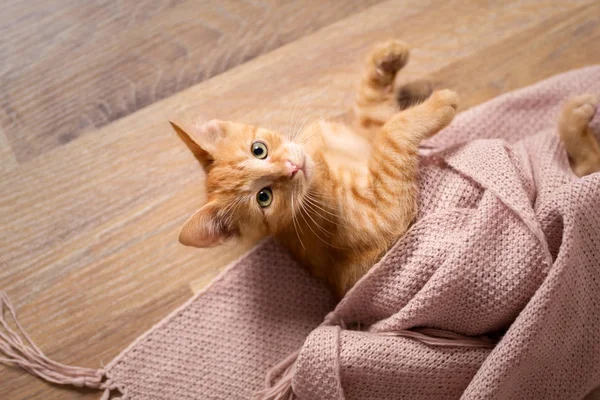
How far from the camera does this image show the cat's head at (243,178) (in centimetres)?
98

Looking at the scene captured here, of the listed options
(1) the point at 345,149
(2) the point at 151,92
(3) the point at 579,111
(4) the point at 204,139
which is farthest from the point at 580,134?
(2) the point at 151,92

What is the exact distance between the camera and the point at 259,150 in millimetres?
1022

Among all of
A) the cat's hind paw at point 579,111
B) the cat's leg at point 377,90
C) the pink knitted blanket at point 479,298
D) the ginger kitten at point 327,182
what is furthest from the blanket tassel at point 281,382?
the cat's hind paw at point 579,111

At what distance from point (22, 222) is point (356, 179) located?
96cm

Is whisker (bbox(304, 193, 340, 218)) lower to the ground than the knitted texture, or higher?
higher

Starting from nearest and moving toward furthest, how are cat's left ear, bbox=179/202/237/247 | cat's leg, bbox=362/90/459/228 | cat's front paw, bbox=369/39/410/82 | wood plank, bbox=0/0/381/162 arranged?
cat's left ear, bbox=179/202/237/247 → cat's leg, bbox=362/90/459/228 → cat's front paw, bbox=369/39/410/82 → wood plank, bbox=0/0/381/162

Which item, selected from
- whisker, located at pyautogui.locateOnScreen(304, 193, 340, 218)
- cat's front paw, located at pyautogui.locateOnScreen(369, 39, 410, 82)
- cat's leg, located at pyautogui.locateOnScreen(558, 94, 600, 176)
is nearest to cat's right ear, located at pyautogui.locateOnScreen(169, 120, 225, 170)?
whisker, located at pyautogui.locateOnScreen(304, 193, 340, 218)

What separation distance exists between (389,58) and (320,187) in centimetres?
41

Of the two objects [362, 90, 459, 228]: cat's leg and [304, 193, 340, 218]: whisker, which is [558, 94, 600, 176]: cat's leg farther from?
[304, 193, 340, 218]: whisker

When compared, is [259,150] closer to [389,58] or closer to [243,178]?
[243,178]

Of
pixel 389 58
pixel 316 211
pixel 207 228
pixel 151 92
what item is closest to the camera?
pixel 207 228

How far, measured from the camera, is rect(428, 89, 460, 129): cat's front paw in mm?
1082

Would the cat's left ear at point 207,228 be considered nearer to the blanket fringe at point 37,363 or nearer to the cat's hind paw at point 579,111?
the blanket fringe at point 37,363

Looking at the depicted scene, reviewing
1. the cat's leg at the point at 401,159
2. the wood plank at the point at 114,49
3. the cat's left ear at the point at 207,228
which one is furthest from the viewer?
the wood plank at the point at 114,49
